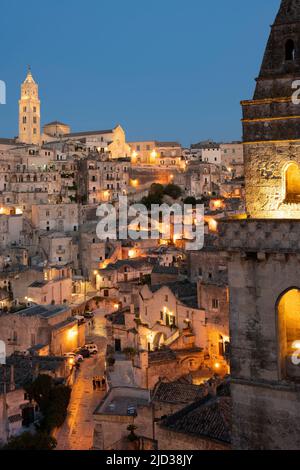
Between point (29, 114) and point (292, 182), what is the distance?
10145cm

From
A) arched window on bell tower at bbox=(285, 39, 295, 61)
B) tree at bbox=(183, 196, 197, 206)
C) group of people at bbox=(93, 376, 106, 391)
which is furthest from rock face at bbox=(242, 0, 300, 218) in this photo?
tree at bbox=(183, 196, 197, 206)

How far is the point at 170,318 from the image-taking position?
101 ft

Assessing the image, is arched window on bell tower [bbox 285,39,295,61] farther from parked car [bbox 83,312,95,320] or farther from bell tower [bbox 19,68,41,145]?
bell tower [bbox 19,68,41,145]

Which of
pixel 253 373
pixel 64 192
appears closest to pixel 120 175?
pixel 64 192

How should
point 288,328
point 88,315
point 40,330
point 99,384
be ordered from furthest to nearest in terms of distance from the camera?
point 88,315 < point 40,330 < point 99,384 < point 288,328

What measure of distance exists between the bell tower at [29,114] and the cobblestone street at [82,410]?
78.0 m

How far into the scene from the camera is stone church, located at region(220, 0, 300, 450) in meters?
11.5

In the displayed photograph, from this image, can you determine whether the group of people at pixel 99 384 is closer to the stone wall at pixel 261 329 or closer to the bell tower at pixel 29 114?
the stone wall at pixel 261 329

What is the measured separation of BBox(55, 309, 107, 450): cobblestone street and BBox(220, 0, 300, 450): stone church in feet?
32.8

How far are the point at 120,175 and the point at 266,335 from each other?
7089cm

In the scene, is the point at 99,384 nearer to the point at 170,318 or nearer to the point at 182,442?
the point at 170,318

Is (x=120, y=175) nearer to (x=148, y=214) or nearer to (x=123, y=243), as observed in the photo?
(x=148, y=214)

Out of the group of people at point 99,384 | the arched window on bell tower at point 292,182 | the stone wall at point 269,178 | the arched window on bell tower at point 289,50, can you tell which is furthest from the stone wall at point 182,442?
the group of people at point 99,384

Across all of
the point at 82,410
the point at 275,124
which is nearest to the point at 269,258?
the point at 275,124
